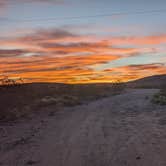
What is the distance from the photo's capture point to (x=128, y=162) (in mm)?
9438

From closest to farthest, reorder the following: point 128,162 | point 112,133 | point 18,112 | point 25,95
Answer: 1. point 128,162
2. point 112,133
3. point 18,112
4. point 25,95

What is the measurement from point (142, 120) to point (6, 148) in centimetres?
710

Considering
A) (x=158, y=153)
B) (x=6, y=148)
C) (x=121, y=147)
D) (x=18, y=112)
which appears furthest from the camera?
(x=18, y=112)

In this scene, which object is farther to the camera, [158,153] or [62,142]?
[62,142]

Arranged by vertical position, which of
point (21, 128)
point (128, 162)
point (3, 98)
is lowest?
point (128, 162)

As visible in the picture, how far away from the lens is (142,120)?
675 inches

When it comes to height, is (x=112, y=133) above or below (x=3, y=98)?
below

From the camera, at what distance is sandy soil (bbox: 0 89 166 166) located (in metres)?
9.81

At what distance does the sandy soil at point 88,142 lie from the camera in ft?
32.2

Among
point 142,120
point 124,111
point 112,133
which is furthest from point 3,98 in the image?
point 112,133

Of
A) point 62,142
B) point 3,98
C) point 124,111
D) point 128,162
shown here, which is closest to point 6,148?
point 62,142

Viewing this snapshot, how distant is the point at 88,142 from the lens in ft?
39.7

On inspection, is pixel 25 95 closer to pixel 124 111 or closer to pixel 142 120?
pixel 124 111

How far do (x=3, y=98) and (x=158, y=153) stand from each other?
22.2 meters
